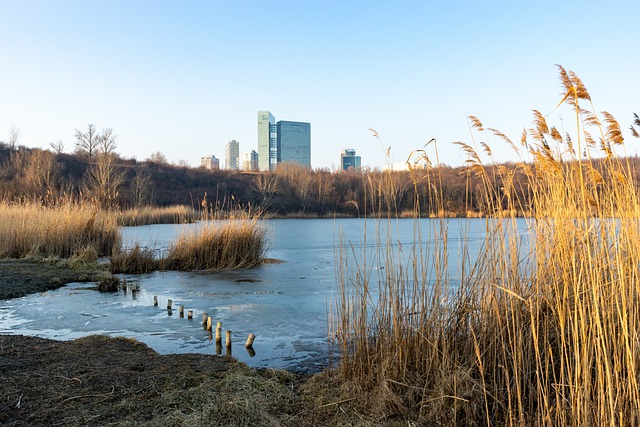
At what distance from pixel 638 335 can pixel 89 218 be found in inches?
471

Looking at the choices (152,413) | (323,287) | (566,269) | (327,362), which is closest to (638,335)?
(566,269)

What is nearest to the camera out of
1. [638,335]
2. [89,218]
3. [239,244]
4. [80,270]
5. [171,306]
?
[638,335]

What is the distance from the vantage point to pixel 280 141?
164 metres

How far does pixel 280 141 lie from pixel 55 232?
155 metres

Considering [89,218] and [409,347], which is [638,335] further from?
[89,218]

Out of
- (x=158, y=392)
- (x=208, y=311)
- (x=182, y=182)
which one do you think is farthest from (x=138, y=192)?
(x=158, y=392)

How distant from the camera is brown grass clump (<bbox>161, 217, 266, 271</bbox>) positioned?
10.5 meters

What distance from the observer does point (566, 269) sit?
2.56 meters

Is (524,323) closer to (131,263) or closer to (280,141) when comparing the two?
(131,263)

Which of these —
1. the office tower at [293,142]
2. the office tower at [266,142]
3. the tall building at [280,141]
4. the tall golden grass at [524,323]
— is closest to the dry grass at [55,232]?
the tall golden grass at [524,323]

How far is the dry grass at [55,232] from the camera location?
11.0 m

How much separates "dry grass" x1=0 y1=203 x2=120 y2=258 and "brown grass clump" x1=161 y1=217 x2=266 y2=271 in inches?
74.1

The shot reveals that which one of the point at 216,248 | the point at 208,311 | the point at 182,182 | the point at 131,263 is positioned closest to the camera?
the point at 208,311

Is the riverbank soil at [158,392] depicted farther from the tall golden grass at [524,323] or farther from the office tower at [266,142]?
the office tower at [266,142]
